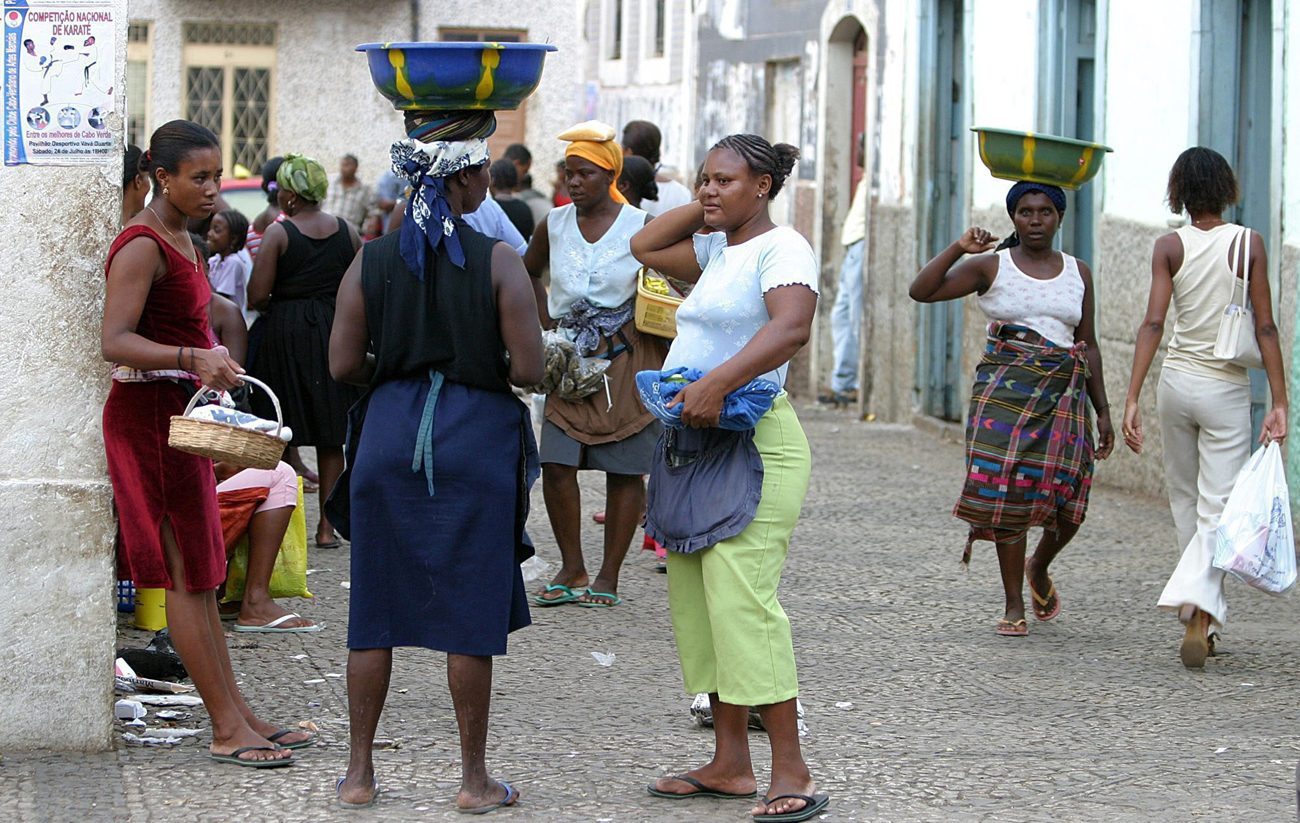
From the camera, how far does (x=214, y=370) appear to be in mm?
5168

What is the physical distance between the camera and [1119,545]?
9.80m

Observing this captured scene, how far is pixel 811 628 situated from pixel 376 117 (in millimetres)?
19004

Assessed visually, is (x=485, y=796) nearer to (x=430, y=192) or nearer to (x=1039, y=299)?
(x=430, y=192)

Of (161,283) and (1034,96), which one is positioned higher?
(1034,96)

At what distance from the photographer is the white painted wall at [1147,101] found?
10.8 metres

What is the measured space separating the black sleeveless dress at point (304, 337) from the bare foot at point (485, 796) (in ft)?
13.0

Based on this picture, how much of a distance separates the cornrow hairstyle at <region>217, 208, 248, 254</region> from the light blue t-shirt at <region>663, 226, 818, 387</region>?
16.9 ft

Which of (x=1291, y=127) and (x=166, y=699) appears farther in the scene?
(x=1291, y=127)

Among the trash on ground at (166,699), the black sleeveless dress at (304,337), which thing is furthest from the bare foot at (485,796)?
the black sleeveless dress at (304,337)

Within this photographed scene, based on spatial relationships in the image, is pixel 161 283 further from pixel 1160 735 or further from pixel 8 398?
pixel 1160 735

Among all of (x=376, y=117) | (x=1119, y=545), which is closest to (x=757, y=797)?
(x=1119, y=545)

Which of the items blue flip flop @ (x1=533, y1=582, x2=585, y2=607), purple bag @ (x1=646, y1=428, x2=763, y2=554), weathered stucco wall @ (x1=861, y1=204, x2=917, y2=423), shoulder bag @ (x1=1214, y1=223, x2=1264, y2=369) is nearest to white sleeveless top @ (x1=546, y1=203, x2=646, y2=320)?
blue flip flop @ (x1=533, y1=582, x2=585, y2=607)

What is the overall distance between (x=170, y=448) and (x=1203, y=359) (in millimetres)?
3871

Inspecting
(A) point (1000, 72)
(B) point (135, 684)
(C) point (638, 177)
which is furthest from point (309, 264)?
(A) point (1000, 72)
